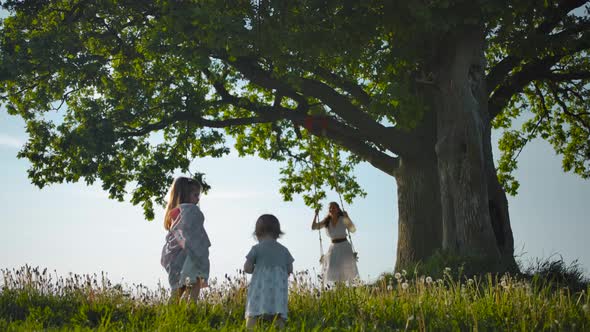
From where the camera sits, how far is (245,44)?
14594 millimetres

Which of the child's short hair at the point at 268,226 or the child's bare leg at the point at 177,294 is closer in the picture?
the child's short hair at the point at 268,226

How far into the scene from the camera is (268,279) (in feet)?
25.6

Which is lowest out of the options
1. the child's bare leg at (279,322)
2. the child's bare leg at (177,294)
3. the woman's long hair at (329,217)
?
the child's bare leg at (279,322)

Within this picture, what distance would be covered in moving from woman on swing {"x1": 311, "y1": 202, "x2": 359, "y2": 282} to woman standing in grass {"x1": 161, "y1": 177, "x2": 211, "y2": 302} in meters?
5.73

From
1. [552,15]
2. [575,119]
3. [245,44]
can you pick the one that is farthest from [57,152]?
[575,119]

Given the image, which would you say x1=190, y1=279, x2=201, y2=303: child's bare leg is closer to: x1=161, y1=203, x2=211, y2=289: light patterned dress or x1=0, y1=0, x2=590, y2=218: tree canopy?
x1=161, y1=203, x2=211, y2=289: light patterned dress

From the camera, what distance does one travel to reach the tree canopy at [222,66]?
14.9 meters

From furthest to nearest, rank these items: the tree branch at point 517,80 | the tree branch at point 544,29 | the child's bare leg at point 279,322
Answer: the tree branch at point 517,80, the tree branch at point 544,29, the child's bare leg at point 279,322

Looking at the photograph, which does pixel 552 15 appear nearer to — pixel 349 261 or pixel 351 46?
pixel 351 46

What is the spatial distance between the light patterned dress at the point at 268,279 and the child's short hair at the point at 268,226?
0.29 feet

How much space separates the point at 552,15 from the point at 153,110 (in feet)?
36.4

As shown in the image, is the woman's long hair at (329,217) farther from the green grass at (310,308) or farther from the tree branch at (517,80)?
the tree branch at (517,80)

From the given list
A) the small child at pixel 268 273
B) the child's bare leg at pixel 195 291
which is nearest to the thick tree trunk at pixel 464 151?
the child's bare leg at pixel 195 291

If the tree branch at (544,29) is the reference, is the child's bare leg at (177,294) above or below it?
below
